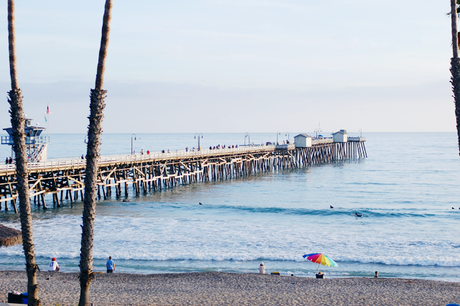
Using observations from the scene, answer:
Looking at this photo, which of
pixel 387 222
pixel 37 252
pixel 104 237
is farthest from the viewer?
pixel 387 222

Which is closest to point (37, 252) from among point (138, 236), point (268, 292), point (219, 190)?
point (138, 236)

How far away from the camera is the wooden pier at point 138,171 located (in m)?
29.2

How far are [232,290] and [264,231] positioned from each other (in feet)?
33.7

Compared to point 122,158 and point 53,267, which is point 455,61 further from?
point 122,158

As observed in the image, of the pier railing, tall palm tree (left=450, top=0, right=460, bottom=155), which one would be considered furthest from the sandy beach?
the pier railing

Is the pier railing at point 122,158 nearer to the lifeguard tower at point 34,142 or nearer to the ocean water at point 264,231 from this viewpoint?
the lifeguard tower at point 34,142

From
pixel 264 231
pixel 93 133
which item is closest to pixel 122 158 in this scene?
pixel 264 231

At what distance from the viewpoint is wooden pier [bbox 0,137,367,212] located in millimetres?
29234

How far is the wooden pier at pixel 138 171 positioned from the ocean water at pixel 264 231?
163cm

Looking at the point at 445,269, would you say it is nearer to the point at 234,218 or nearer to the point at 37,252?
the point at 234,218

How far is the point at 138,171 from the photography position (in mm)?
37875

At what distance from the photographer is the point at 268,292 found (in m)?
13.9

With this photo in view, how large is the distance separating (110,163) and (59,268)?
17.8 metres

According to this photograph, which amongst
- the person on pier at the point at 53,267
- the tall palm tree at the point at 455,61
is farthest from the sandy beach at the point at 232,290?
the tall palm tree at the point at 455,61
